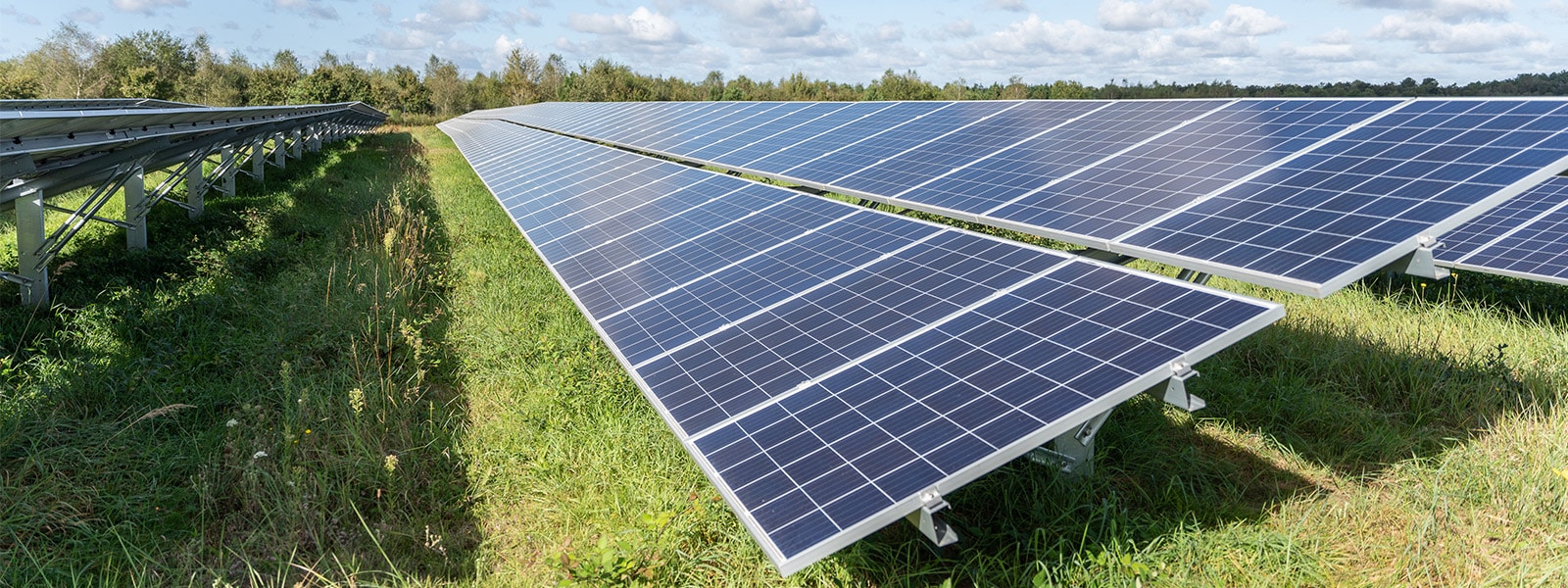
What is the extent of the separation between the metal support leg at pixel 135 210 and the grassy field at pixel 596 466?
2.80m

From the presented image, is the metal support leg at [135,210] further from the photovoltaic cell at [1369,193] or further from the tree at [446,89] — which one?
the tree at [446,89]

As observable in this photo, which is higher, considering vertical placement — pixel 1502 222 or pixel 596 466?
pixel 1502 222

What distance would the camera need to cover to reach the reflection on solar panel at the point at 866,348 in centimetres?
342

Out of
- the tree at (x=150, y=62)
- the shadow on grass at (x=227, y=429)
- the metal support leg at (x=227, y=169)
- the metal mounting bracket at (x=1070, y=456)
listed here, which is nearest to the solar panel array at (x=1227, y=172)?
the metal mounting bracket at (x=1070, y=456)

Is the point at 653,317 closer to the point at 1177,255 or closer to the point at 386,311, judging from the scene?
the point at 1177,255

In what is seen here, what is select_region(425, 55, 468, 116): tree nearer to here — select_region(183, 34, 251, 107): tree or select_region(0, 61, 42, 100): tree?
select_region(183, 34, 251, 107): tree

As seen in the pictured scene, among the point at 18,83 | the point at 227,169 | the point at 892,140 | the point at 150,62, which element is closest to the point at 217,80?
the point at 150,62

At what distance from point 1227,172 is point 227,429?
308 inches

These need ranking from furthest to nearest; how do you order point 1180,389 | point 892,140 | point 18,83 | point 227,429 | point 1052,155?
1. point 18,83
2. point 892,140
3. point 1052,155
4. point 227,429
5. point 1180,389

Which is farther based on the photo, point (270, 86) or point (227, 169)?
point (270, 86)

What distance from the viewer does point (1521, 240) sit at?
32.2 feet

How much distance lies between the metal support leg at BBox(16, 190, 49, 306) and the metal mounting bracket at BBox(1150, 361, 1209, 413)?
436 inches

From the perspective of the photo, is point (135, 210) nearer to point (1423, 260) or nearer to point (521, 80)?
point (1423, 260)

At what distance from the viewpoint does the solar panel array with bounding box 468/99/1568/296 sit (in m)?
4.74
